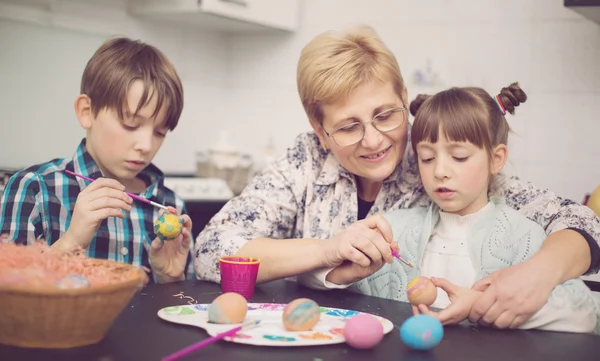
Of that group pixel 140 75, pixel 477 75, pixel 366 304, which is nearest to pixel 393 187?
pixel 366 304

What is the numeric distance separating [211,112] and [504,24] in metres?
1.56

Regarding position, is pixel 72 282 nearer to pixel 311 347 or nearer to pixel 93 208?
pixel 311 347

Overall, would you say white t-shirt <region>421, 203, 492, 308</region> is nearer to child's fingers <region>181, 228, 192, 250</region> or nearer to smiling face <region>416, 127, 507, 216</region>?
smiling face <region>416, 127, 507, 216</region>

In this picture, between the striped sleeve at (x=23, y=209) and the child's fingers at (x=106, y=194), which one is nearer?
the child's fingers at (x=106, y=194)

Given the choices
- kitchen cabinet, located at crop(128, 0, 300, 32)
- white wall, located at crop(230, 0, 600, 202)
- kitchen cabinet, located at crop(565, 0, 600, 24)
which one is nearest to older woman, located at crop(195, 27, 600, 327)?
kitchen cabinet, located at crop(565, 0, 600, 24)

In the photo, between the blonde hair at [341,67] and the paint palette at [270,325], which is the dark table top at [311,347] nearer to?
the paint palette at [270,325]

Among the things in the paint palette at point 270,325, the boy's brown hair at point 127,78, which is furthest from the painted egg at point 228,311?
the boy's brown hair at point 127,78

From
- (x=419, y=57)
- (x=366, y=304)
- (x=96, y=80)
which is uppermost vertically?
(x=419, y=57)

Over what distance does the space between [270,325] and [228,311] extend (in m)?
0.07

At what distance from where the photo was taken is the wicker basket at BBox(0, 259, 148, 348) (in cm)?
90

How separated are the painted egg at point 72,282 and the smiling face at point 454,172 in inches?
34.8

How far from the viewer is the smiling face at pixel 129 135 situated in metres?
1.76

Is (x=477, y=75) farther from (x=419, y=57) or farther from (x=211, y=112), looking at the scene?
(x=211, y=112)

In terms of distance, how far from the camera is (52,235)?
1.71 metres
